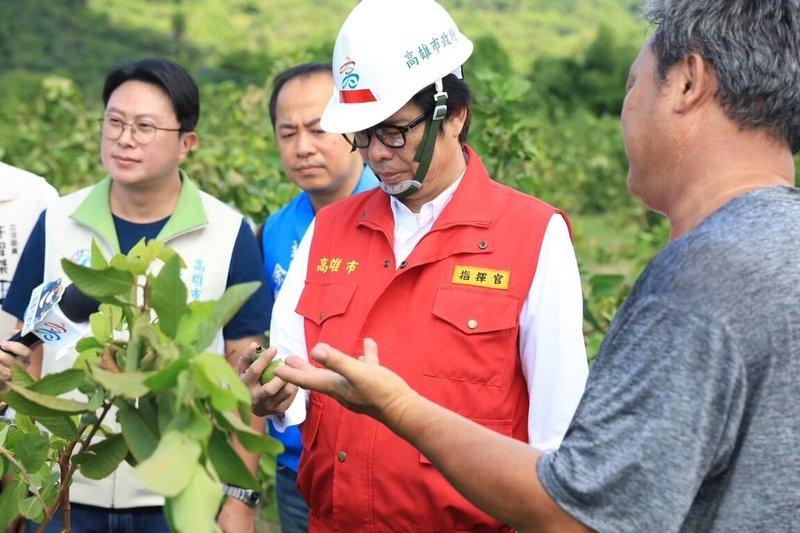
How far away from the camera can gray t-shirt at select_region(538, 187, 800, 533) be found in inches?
57.7

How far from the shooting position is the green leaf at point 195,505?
1406mm

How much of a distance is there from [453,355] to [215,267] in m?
1.03

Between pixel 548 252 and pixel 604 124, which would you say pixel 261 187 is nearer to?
pixel 548 252

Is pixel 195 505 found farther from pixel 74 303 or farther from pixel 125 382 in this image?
pixel 74 303

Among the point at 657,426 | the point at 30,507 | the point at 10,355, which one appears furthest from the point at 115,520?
the point at 657,426

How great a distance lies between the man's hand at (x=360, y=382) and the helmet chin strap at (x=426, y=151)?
819 millimetres

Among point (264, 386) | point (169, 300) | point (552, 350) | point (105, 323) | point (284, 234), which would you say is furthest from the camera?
point (284, 234)

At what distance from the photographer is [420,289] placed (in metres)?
2.43

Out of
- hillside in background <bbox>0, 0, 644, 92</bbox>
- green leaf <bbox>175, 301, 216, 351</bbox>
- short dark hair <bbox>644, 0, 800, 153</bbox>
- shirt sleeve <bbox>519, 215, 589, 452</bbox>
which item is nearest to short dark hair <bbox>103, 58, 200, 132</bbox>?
shirt sleeve <bbox>519, 215, 589, 452</bbox>

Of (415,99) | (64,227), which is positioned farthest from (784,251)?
(64,227)

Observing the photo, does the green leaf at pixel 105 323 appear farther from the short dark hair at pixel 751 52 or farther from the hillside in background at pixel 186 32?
the hillside in background at pixel 186 32

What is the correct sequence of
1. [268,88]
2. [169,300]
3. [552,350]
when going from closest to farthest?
[169,300], [552,350], [268,88]

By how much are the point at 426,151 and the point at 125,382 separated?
1.20m

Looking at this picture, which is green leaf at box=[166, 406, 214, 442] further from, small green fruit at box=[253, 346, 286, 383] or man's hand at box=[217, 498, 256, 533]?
man's hand at box=[217, 498, 256, 533]
